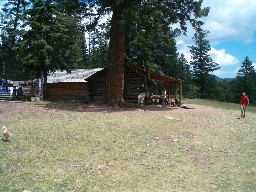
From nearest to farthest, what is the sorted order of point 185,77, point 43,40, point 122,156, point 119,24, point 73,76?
point 122,156 < point 119,24 < point 43,40 < point 73,76 < point 185,77

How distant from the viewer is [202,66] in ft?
232

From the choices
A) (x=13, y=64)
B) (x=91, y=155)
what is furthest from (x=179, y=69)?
(x=91, y=155)

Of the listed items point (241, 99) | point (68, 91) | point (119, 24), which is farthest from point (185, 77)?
point (119, 24)

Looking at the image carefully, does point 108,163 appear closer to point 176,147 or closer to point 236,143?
point 176,147

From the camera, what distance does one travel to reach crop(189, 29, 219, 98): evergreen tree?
70.4 metres

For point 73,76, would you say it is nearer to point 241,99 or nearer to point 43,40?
point 43,40

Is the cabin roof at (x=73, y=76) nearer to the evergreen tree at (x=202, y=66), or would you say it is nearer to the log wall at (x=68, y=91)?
the log wall at (x=68, y=91)

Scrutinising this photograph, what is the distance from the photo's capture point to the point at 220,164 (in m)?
11.8

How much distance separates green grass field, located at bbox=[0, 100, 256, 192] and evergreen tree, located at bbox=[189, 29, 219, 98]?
53333mm

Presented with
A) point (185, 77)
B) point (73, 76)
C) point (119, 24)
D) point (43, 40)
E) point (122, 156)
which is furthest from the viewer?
point (185, 77)

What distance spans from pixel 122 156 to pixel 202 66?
61136mm

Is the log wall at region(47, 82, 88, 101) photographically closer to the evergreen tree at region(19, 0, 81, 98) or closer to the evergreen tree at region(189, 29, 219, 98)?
the evergreen tree at region(19, 0, 81, 98)

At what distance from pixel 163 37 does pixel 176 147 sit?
15.1 meters

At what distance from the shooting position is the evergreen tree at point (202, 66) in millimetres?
70438
